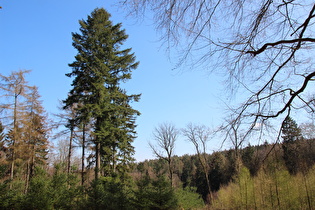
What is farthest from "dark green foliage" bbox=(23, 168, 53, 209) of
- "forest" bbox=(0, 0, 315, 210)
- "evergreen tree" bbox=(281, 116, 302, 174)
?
"evergreen tree" bbox=(281, 116, 302, 174)

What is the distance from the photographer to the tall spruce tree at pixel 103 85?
41.3 feet

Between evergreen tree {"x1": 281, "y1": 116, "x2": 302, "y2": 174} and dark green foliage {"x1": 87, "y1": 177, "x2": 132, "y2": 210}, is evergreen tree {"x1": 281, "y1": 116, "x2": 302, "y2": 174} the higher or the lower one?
the higher one

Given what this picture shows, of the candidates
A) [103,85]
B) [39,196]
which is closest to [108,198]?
[39,196]

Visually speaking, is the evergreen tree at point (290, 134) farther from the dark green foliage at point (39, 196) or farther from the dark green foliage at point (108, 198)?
the dark green foliage at point (39, 196)

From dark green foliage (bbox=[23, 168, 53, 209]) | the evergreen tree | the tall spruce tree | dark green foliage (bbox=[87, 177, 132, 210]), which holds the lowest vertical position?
dark green foliage (bbox=[87, 177, 132, 210])

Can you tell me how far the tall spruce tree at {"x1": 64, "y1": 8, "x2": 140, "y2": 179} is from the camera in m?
12.6

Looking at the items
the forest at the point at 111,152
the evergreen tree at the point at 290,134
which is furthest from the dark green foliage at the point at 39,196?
the evergreen tree at the point at 290,134

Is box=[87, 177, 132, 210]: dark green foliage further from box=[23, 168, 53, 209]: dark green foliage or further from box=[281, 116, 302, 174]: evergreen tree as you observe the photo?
box=[281, 116, 302, 174]: evergreen tree

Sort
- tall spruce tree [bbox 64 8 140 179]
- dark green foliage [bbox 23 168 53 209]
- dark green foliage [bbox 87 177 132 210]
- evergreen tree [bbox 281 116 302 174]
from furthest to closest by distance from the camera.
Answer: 1. tall spruce tree [bbox 64 8 140 179]
2. dark green foliage [bbox 87 177 132 210]
3. dark green foliage [bbox 23 168 53 209]
4. evergreen tree [bbox 281 116 302 174]

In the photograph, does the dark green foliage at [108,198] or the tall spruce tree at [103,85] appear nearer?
the dark green foliage at [108,198]

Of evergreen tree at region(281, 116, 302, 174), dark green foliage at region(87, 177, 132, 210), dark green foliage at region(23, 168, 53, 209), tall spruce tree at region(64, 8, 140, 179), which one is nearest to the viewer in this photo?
evergreen tree at region(281, 116, 302, 174)

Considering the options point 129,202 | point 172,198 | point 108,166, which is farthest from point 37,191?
point 108,166

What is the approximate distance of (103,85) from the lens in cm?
1296

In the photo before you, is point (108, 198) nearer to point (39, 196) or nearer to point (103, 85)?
point (39, 196)
